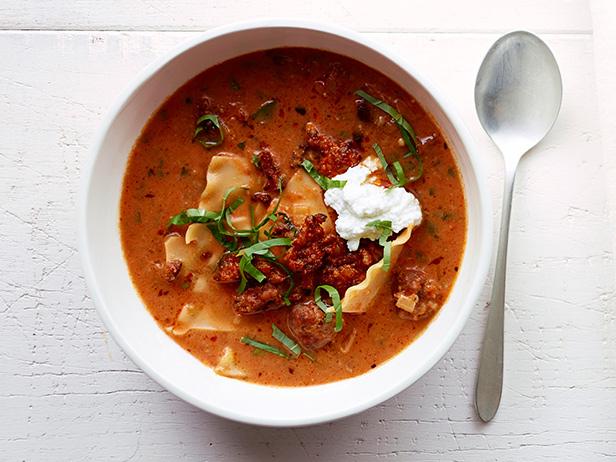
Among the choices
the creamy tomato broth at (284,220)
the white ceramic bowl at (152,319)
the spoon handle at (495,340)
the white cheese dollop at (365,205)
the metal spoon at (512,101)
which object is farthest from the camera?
the metal spoon at (512,101)

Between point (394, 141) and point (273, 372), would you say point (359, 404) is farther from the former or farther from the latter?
point (394, 141)

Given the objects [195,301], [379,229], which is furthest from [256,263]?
[379,229]

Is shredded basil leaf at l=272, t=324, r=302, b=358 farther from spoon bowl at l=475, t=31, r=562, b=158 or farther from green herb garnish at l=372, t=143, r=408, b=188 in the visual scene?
spoon bowl at l=475, t=31, r=562, b=158

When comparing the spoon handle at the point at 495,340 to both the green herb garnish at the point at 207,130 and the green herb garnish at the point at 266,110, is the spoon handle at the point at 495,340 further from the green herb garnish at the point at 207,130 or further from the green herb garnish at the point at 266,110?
the green herb garnish at the point at 207,130

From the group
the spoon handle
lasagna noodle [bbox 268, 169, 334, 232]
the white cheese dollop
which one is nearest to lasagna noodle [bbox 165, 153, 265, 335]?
lasagna noodle [bbox 268, 169, 334, 232]

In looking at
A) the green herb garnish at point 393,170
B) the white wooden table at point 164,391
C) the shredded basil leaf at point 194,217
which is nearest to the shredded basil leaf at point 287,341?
the white wooden table at point 164,391
